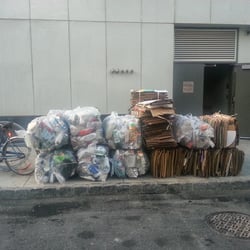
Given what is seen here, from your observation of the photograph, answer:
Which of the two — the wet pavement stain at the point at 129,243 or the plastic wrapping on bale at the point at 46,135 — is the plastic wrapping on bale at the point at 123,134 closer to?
the plastic wrapping on bale at the point at 46,135

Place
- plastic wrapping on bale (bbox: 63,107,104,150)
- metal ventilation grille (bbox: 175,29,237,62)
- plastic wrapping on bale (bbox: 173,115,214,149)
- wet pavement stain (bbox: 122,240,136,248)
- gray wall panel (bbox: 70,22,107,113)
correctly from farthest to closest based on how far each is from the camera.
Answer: metal ventilation grille (bbox: 175,29,237,62) → gray wall panel (bbox: 70,22,107,113) → plastic wrapping on bale (bbox: 173,115,214,149) → plastic wrapping on bale (bbox: 63,107,104,150) → wet pavement stain (bbox: 122,240,136,248)

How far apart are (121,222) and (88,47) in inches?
225

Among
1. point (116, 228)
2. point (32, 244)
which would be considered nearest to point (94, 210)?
point (116, 228)

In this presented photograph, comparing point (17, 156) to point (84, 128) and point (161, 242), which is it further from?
point (161, 242)

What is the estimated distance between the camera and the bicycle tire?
19.3 feet

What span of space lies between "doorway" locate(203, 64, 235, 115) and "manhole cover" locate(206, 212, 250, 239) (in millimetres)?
6030

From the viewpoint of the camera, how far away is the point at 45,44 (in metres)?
8.49

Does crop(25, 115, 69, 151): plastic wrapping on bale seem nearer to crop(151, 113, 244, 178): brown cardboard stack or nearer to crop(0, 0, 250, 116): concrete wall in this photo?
crop(151, 113, 244, 178): brown cardboard stack

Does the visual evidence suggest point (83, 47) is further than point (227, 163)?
Yes

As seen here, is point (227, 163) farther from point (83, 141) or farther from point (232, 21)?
point (232, 21)

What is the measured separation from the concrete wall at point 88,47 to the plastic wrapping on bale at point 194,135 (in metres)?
3.72

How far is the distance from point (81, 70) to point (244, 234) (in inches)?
246

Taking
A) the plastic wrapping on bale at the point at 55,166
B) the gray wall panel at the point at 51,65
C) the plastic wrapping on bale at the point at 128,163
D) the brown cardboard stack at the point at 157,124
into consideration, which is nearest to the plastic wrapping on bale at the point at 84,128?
the plastic wrapping on bale at the point at 55,166

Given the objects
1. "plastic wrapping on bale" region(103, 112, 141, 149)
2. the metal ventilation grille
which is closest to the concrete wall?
the metal ventilation grille
